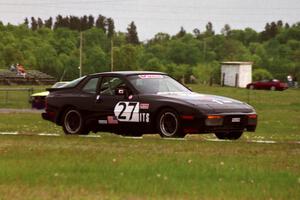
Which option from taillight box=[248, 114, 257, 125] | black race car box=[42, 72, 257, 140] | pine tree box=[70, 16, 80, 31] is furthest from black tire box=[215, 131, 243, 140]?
pine tree box=[70, 16, 80, 31]

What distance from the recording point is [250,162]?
998 cm

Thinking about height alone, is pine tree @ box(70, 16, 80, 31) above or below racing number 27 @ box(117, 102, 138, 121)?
above

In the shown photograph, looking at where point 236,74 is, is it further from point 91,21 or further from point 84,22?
point 91,21

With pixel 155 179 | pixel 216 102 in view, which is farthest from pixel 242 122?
pixel 155 179

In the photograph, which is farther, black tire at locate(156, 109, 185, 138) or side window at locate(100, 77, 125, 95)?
side window at locate(100, 77, 125, 95)

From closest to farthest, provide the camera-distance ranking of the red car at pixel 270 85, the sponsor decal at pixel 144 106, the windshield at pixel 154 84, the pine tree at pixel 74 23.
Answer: the sponsor decal at pixel 144 106
the windshield at pixel 154 84
the red car at pixel 270 85
the pine tree at pixel 74 23

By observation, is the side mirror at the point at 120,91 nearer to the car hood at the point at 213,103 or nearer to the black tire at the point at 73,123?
the car hood at the point at 213,103

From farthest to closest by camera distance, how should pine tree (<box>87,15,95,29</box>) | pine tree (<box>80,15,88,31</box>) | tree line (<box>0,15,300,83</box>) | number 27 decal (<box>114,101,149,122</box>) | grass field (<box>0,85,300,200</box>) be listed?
pine tree (<box>87,15,95,29</box>)
pine tree (<box>80,15,88,31</box>)
tree line (<box>0,15,300,83</box>)
number 27 decal (<box>114,101,149,122</box>)
grass field (<box>0,85,300,200</box>)

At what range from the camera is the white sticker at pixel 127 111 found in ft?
49.7

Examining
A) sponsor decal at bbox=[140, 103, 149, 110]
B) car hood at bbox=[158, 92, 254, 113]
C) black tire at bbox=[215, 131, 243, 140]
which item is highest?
car hood at bbox=[158, 92, 254, 113]

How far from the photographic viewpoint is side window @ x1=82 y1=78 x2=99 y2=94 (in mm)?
16281

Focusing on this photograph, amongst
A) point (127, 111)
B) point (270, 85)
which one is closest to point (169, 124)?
point (127, 111)

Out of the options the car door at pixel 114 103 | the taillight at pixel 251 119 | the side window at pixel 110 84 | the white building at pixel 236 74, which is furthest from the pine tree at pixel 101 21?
the taillight at pixel 251 119

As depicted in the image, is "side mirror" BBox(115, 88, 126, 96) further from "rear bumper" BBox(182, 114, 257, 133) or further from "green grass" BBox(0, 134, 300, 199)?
"green grass" BBox(0, 134, 300, 199)
